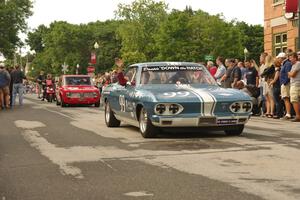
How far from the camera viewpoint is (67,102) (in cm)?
Answer: 2456

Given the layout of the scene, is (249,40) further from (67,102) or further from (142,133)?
(142,133)

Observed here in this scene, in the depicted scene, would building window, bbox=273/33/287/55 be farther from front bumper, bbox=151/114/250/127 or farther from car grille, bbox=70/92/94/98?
front bumper, bbox=151/114/250/127

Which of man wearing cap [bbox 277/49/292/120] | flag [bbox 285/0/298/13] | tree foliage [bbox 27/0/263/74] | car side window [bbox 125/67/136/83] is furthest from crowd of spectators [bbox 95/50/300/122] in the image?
tree foliage [bbox 27/0/263/74]

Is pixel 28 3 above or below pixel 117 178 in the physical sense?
above

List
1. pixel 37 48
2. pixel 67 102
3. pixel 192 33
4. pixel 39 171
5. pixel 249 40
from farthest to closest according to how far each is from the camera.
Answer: pixel 37 48
pixel 249 40
pixel 192 33
pixel 67 102
pixel 39 171

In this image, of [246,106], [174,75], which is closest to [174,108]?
[246,106]

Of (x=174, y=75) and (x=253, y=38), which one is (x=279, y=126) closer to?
(x=174, y=75)

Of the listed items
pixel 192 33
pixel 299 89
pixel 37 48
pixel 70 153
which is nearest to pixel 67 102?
pixel 299 89

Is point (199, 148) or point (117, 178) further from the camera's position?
point (199, 148)

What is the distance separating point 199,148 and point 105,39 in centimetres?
11458

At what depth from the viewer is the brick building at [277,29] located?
94.9 ft

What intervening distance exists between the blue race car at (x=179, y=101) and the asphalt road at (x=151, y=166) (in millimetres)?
298

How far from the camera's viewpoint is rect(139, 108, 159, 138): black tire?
10141 mm

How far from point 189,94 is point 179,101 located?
13.9 inches
